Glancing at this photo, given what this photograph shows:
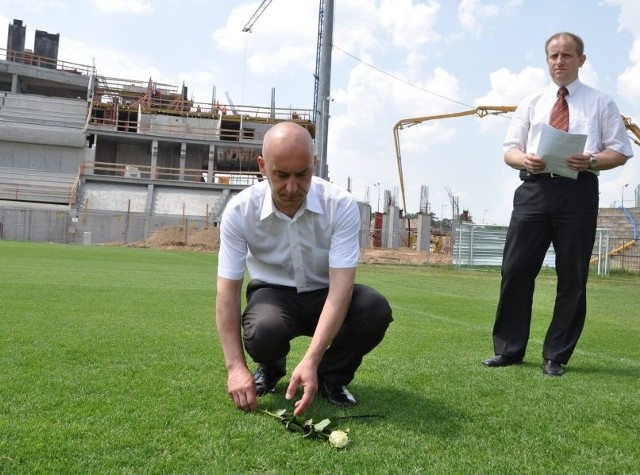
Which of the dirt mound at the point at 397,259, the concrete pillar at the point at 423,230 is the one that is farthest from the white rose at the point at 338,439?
the concrete pillar at the point at 423,230

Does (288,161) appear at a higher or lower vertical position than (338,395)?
higher

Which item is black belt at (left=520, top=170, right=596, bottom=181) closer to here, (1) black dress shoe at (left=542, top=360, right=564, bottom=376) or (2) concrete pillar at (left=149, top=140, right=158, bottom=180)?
(1) black dress shoe at (left=542, top=360, right=564, bottom=376)

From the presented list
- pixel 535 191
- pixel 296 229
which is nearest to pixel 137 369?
pixel 296 229

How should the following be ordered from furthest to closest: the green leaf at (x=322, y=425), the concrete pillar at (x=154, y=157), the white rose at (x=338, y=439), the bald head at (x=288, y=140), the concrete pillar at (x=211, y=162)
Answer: the concrete pillar at (x=211, y=162) < the concrete pillar at (x=154, y=157) < the bald head at (x=288, y=140) < the green leaf at (x=322, y=425) < the white rose at (x=338, y=439)

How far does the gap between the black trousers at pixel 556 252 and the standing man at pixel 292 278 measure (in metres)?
1.55

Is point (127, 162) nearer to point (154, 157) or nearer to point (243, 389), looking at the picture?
point (154, 157)

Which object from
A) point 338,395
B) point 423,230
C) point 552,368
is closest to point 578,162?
point 552,368

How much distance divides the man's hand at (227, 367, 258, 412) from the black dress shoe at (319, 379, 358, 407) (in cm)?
42

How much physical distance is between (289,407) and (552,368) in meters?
1.82

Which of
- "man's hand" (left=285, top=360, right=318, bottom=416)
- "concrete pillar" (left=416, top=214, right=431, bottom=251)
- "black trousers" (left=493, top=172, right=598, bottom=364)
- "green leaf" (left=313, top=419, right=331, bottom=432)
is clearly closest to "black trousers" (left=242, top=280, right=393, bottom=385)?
"man's hand" (left=285, top=360, right=318, bottom=416)

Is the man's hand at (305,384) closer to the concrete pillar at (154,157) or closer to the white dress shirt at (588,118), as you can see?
the white dress shirt at (588,118)

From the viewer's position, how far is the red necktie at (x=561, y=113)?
4.10 metres

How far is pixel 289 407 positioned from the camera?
9.54 ft

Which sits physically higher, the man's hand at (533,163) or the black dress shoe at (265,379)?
the man's hand at (533,163)
